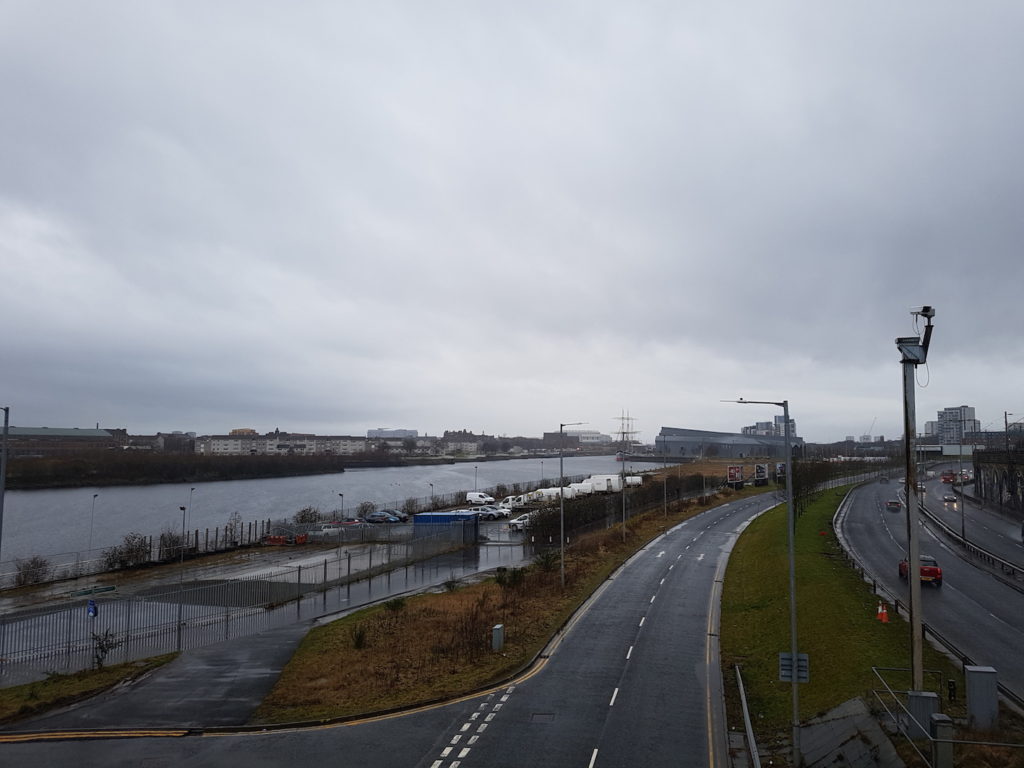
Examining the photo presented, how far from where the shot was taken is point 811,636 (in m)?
26.6

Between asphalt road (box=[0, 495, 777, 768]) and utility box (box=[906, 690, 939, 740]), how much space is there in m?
4.75

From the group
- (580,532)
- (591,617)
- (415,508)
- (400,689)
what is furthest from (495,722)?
(415,508)

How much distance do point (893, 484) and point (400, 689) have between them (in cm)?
12194

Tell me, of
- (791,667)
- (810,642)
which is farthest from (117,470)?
(791,667)

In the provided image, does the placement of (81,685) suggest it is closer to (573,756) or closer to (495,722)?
(495,722)

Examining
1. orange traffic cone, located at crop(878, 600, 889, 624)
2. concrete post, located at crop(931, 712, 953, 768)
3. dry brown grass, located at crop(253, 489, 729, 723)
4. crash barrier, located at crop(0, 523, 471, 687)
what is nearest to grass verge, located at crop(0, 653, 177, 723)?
crash barrier, located at crop(0, 523, 471, 687)

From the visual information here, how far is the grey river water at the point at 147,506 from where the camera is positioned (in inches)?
2948

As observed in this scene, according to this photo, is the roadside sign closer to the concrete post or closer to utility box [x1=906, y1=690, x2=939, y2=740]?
utility box [x1=906, y1=690, x2=939, y2=740]

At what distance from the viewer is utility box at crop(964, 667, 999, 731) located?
1480 centimetres

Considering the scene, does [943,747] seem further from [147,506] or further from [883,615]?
[147,506]

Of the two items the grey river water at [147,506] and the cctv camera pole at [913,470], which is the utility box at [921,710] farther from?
the grey river water at [147,506]

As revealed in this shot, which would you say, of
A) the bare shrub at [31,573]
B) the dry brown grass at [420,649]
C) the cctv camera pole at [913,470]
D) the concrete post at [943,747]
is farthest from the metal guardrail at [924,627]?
the bare shrub at [31,573]

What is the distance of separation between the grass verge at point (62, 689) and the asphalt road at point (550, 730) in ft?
9.25

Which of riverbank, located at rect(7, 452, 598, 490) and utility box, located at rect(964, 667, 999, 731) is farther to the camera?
riverbank, located at rect(7, 452, 598, 490)
